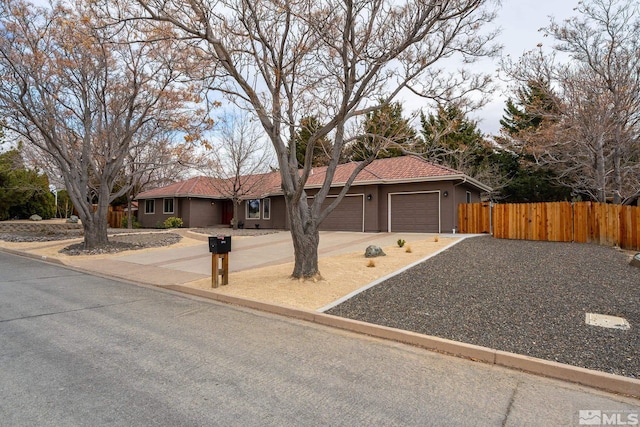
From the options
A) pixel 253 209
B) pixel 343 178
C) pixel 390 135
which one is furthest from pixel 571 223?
pixel 253 209

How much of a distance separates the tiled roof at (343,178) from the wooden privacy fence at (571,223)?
3.05 m

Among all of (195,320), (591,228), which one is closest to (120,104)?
(195,320)

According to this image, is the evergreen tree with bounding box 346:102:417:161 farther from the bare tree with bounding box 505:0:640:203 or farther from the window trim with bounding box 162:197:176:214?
the window trim with bounding box 162:197:176:214

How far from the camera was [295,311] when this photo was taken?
5.74 metres

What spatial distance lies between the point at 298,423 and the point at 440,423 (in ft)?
3.63

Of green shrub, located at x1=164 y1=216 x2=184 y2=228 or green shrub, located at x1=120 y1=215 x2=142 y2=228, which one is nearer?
green shrub, located at x1=164 y1=216 x2=184 y2=228

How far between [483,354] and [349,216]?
622 inches

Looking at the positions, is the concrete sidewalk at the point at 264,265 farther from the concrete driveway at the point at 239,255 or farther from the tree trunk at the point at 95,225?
the tree trunk at the point at 95,225

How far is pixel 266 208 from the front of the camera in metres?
24.2

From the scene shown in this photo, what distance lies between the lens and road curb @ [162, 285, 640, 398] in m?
3.38

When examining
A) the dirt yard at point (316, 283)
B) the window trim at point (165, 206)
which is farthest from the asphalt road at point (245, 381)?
the window trim at point (165, 206)

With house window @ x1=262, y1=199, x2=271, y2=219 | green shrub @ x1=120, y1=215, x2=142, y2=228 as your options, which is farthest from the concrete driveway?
green shrub @ x1=120, y1=215, x2=142, y2=228

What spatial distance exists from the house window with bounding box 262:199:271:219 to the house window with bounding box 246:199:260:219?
489 mm

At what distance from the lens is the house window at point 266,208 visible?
2402cm
